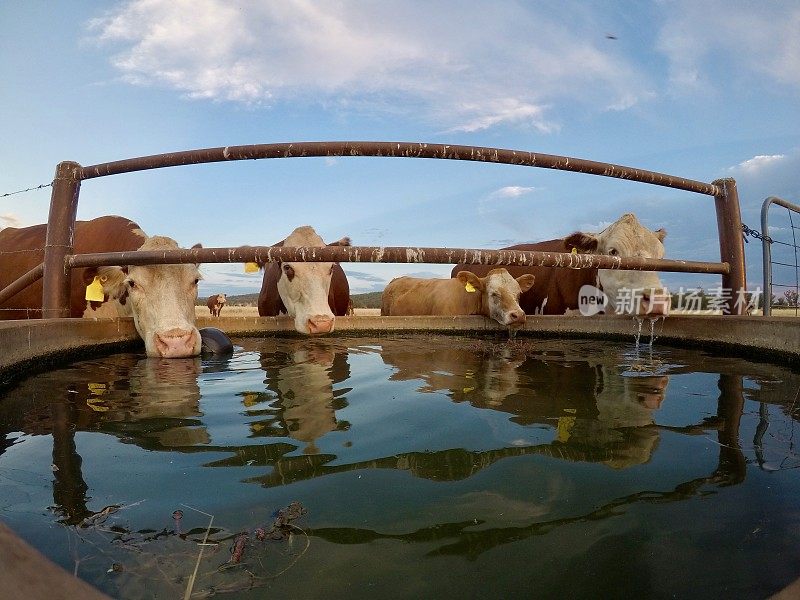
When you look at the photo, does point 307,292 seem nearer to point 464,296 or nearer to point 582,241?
point 464,296

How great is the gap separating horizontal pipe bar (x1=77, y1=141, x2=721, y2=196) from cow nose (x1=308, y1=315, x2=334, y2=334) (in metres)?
2.08

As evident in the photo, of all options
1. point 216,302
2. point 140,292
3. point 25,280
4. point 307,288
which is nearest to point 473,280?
point 307,288

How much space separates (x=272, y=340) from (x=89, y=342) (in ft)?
6.55

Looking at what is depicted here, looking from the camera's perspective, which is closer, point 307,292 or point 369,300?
point 307,292

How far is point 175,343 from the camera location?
4.88 metres

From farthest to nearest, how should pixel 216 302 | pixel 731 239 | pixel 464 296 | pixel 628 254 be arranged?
pixel 216 302 < pixel 464 296 < pixel 628 254 < pixel 731 239

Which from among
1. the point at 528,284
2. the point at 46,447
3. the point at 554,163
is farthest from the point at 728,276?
the point at 46,447

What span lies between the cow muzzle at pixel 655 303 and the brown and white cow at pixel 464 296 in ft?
5.17

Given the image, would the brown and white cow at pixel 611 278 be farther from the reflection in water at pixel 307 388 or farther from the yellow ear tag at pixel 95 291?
the yellow ear tag at pixel 95 291

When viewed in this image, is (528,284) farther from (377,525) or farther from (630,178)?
(377,525)

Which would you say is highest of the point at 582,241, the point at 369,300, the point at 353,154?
the point at 353,154

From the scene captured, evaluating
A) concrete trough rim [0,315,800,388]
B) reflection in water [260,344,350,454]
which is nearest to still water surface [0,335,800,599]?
reflection in water [260,344,350,454]

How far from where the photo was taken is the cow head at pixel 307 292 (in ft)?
20.8

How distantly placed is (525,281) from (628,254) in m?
1.64
